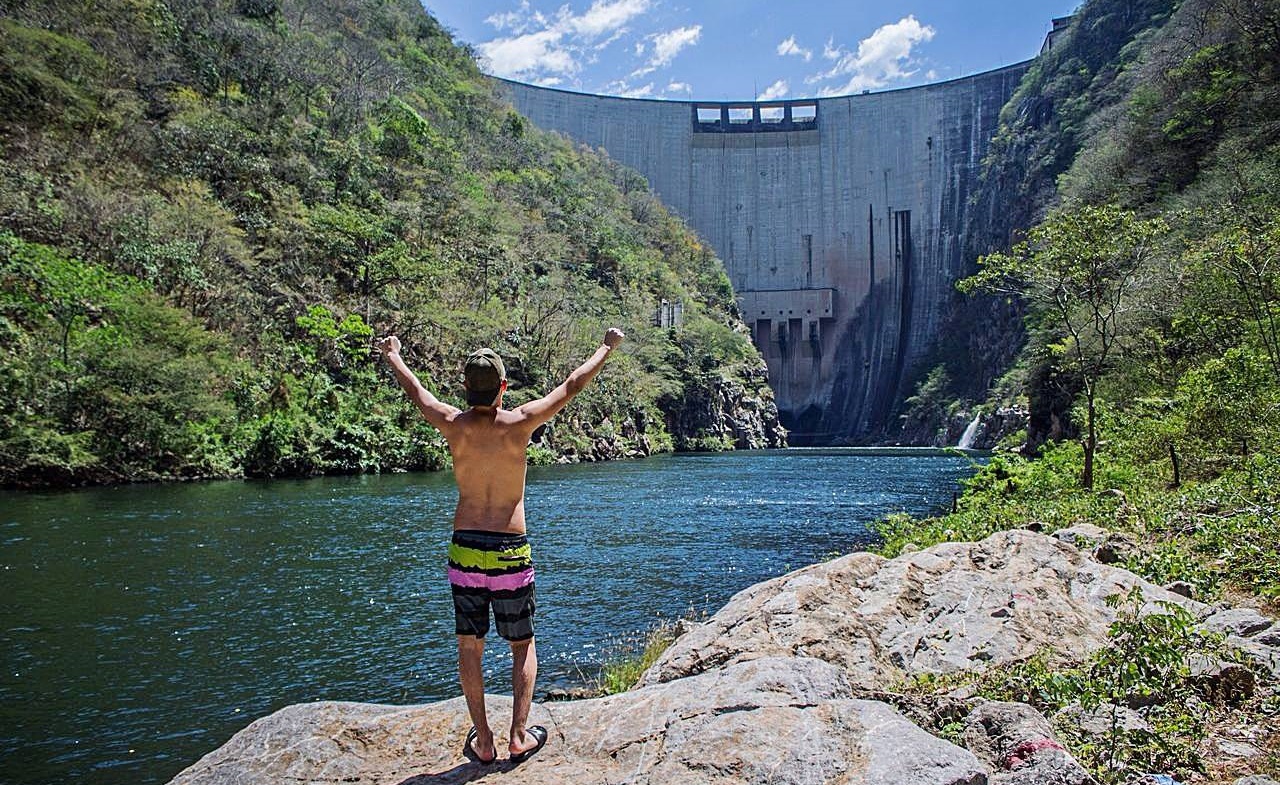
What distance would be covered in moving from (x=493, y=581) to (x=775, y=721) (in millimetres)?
1169

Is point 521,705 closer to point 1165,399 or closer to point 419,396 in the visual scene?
point 419,396

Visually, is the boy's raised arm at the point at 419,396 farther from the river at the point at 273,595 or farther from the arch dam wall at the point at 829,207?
the arch dam wall at the point at 829,207

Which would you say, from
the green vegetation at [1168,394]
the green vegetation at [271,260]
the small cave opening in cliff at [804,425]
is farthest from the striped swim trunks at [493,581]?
the small cave opening in cliff at [804,425]

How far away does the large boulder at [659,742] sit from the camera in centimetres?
260

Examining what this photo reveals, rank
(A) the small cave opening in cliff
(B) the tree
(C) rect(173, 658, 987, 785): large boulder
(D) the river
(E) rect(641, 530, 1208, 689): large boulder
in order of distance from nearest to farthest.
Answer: (C) rect(173, 658, 987, 785): large boulder, (E) rect(641, 530, 1208, 689): large boulder, (D) the river, (B) the tree, (A) the small cave opening in cliff

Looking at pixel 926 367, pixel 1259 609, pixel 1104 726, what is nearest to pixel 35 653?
pixel 1104 726

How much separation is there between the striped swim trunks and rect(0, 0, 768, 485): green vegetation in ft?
69.7

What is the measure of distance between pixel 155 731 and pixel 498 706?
3.59 meters

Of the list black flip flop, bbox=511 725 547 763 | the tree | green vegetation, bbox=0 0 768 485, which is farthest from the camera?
green vegetation, bbox=0 0 768 485

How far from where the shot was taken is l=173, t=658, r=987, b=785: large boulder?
260cm

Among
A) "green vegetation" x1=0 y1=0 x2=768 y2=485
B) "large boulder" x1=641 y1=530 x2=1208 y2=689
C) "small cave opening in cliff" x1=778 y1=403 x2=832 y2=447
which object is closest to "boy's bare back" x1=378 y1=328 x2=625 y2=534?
"large boulder" x1=641 y1=530 x2=1208 y2=689

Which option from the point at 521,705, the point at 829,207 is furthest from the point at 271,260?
the point at 829,207

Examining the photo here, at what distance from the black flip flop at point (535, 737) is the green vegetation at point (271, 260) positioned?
21.4 meters

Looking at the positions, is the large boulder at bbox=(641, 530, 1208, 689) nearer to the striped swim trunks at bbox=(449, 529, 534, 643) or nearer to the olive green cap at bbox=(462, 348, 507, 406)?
the striped swim trunks at bbox=(449, 529, 534, 643)
